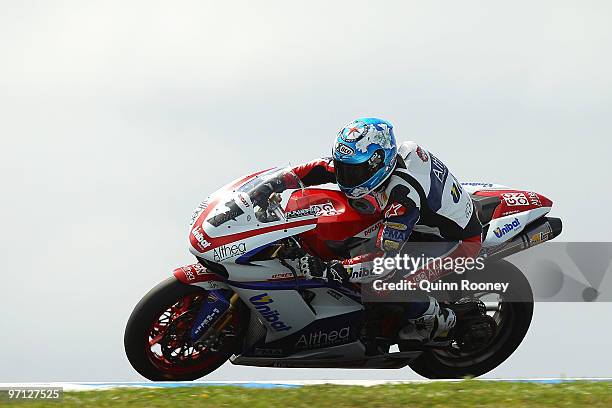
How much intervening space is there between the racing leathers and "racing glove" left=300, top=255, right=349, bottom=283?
6 cm

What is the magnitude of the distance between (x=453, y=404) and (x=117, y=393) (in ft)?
7.61

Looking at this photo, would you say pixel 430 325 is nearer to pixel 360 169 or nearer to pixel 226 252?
pixel 360 169

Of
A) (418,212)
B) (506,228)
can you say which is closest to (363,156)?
(418,212)

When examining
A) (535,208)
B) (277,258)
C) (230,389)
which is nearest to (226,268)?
(277,258)

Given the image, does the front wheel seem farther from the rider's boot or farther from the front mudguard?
the rider's boot

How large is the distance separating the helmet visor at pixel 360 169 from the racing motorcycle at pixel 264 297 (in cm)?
28

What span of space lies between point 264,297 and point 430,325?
1.48 m

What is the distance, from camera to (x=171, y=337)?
8.92 meters

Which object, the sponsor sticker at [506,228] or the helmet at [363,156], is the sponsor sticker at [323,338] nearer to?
the helmet at [363,156]

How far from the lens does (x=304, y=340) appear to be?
923 centimetres

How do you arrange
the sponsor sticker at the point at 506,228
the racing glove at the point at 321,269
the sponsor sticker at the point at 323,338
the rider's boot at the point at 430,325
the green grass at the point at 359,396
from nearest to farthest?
the green grass at the point at 359,396 → the racing glove at the point at 321,269 → the sponsor sticker at the point at 323,338 → the rider's boot at the point at 430,325 → the sponsor sticker at the point at 506,228

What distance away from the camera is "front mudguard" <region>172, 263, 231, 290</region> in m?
8.83

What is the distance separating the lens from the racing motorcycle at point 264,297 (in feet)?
29.0

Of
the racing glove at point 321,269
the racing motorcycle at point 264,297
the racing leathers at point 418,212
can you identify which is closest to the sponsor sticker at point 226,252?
the racing motorcycle at point 264,297
